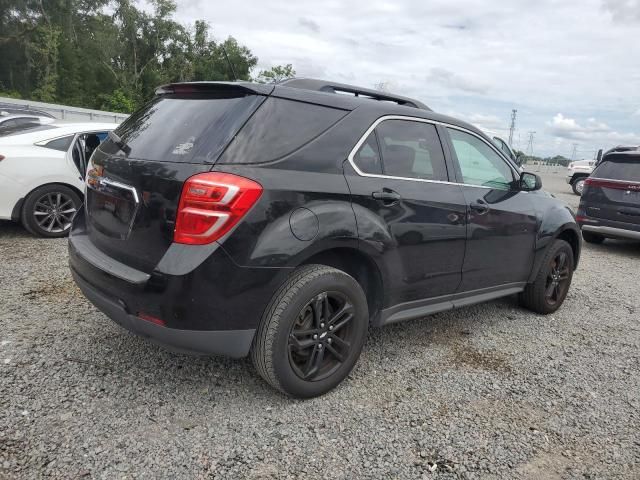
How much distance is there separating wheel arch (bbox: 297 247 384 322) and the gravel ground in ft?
1.68

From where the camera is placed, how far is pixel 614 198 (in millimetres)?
8133

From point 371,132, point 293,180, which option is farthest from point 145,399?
point 371,132

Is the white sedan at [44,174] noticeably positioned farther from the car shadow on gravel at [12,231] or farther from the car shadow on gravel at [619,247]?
the car shadow on gravel at [619,247]

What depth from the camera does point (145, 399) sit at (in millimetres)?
2822

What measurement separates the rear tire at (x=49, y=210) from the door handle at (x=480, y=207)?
4.63 m

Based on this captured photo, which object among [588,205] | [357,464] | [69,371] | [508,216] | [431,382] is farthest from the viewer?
[588,205]

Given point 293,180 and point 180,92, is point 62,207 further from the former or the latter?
point 293,180

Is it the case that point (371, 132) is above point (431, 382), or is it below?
above

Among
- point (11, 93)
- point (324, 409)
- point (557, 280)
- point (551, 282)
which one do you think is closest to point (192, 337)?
point (324, 409)

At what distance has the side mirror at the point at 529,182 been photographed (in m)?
4.29

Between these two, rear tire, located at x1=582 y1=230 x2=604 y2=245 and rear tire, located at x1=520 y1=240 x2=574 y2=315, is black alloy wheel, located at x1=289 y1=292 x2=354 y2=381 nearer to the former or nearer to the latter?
rear tire, located at x1=520 y1=240 x2=574 y2=315

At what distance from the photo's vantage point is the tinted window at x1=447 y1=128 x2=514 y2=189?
3.77 m

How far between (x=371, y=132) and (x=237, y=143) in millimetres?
922

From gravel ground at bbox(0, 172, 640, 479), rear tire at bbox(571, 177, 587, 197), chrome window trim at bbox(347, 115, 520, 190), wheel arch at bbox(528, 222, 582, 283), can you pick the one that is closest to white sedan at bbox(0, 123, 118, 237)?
gravel ground at bbox(0, 172, 640, 479)
